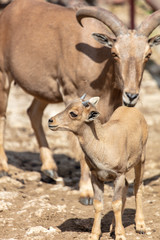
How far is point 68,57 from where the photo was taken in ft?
25.6

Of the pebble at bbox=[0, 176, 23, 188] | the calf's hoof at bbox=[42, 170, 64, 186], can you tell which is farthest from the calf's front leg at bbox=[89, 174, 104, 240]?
the calf's hoof at bbox=[42, 170, 64, 186]

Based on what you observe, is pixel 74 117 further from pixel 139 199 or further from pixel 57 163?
pixel 57 163

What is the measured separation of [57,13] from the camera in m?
8.32

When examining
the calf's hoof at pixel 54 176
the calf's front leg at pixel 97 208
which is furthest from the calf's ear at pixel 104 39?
the calf's hoof at pixel 54 176

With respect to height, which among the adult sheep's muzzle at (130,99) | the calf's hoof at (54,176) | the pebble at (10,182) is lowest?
the calf's hoof at (54,176)

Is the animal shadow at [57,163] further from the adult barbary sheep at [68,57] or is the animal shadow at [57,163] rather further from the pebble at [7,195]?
the pebble at [7,195]

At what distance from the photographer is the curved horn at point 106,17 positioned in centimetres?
722

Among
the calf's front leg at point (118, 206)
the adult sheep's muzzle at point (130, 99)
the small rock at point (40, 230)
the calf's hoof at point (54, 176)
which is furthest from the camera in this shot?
the calf's hoof at point (54, 176)

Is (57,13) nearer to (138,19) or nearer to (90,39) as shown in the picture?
(90,39)

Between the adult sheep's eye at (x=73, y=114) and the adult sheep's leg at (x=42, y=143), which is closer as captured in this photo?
the adult sheep's eye at (x=73, y=114)

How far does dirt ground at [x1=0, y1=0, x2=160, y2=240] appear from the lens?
19.8 feet

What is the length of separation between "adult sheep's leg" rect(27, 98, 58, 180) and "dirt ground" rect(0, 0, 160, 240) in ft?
0.60

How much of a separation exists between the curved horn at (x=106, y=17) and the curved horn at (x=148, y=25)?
0.64ft

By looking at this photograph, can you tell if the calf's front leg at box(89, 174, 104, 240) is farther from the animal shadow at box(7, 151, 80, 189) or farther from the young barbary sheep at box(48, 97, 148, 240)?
the animal shadow at box(7, 151, 80, 189)
